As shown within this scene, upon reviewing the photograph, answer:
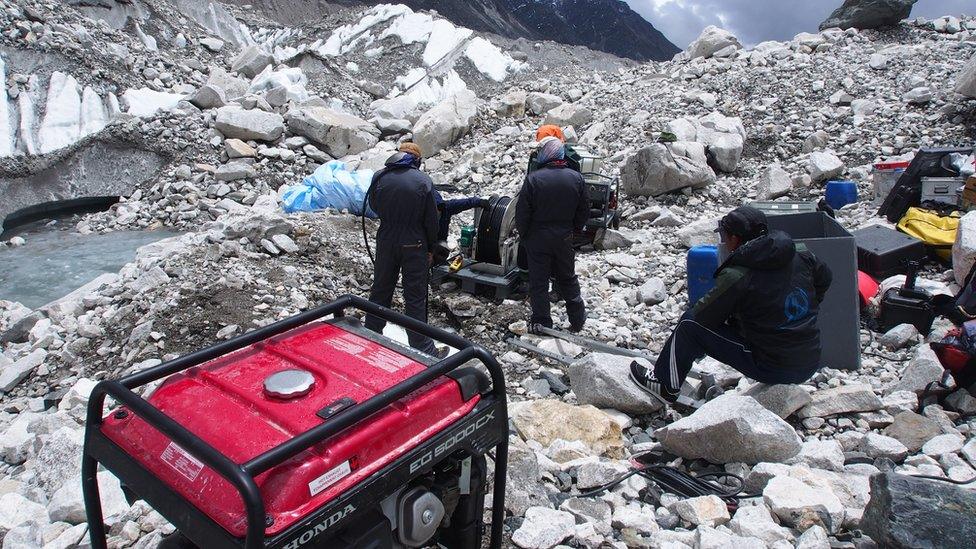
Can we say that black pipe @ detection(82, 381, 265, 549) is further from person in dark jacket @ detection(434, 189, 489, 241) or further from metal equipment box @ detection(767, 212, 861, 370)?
metal equipment box @ detection(767, 212, 861, 370)

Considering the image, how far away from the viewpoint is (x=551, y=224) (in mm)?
5320

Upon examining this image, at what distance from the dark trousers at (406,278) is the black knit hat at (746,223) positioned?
7.37 ft

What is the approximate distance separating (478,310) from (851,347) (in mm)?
2930

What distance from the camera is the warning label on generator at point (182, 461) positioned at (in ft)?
5.84

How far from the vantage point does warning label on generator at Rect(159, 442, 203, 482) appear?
1.78 meters

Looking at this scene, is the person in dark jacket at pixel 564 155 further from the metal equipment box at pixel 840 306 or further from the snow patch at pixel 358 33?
the snow patch at pixel 358 33

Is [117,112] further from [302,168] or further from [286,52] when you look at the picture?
[286,52]

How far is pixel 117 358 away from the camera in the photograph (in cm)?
517

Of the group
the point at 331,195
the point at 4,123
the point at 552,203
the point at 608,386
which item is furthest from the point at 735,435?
the point at 4,123

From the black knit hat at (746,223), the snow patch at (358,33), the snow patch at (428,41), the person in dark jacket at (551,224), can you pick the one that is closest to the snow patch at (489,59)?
the snow patch at (428,41)

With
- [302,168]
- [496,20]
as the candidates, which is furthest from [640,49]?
[302,168]

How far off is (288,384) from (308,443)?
1.24ft

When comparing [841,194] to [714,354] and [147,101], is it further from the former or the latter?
[147,101]

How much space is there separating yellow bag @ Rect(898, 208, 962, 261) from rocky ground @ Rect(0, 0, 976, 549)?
0.28 metres
